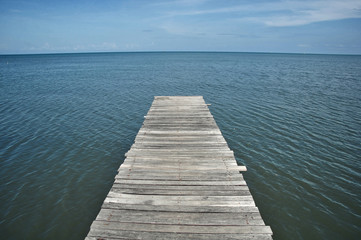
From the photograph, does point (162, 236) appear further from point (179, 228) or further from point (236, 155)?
point (236, 155)

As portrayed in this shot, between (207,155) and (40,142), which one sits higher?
(207,155)

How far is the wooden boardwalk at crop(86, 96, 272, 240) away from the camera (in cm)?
552

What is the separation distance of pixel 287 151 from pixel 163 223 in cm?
1102

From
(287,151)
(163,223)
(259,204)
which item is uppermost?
(163,223)

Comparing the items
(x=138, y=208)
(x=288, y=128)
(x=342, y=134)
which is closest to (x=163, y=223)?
(x=138, y=208)

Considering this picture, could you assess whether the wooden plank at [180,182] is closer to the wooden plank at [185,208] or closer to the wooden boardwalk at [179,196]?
the wooden boardwalk at [179,196]

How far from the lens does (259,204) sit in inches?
370

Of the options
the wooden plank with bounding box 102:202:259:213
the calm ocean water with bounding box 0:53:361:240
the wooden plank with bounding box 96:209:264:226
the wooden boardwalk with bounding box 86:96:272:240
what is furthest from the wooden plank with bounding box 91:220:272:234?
the calm ocean water with bounding box 0:53:361:240

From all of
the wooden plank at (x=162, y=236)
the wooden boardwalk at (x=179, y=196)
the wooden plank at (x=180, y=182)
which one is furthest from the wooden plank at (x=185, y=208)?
the wooden plank at (x=180, y=182)

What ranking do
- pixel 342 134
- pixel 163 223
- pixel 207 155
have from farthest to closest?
1. pixel 342 134
2. pixel 207 155
3. pixel 163 223

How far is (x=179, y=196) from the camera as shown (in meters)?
6.77

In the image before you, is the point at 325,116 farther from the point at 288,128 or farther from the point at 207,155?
the point at 207,155

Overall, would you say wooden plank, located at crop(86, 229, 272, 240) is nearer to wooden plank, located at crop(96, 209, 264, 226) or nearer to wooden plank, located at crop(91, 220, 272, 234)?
wooden plank, located at crop(91, 220, 272, 234)

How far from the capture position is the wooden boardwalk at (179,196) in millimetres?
5520
